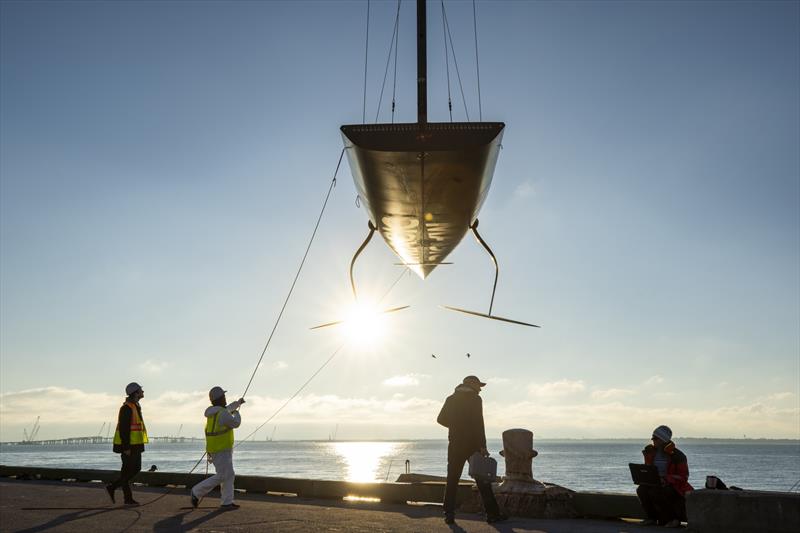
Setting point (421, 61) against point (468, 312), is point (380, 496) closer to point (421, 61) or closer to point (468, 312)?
point (468, 312)

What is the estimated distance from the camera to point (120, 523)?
8227mm

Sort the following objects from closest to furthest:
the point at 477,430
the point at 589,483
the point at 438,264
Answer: the point at 477,430
the point at 438,264
the point at 589,483

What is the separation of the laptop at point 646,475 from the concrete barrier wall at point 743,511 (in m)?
1.47

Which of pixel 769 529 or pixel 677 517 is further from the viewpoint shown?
pixel 677 517

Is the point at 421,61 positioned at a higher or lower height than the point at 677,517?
higher

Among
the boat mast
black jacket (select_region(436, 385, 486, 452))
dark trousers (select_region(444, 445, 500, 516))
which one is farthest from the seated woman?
the boat mast

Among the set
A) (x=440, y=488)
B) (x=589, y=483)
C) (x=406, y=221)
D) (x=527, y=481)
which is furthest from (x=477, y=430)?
(x=589, y=483)

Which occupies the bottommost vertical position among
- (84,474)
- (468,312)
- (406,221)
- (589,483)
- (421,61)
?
(589,483)

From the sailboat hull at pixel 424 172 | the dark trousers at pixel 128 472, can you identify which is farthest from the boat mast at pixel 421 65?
the dark trousers at pixel 128 472

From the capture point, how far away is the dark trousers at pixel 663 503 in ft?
26.3

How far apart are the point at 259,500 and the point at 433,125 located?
7.12 metres

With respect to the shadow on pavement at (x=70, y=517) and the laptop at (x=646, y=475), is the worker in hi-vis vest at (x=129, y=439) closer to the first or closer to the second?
the shadow on pavement at (x=70, y=517)

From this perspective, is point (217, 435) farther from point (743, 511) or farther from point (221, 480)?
point (743, 511)

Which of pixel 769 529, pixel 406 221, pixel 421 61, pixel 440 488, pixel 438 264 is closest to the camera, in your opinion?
pixel 769 529
